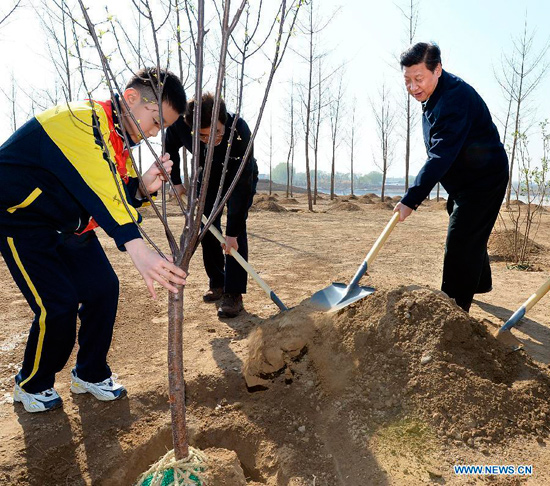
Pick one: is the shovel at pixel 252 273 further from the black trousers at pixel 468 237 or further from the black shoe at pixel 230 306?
the black trousers at pixel 468 237

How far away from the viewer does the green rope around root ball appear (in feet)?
5.58

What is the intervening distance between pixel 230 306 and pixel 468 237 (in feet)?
6.25

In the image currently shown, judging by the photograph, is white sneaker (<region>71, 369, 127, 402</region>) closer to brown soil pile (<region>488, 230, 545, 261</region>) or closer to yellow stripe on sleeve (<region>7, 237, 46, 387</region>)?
yellow stripe on sleeve (<region>7, 237, 46, 387</region>)

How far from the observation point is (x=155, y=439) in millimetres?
2279

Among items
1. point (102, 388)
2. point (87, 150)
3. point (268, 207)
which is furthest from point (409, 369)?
point (268, 207)

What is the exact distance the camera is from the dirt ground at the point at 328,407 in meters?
1.99

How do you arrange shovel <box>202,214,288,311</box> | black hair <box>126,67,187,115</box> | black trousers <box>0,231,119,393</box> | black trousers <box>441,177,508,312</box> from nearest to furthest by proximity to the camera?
black hair <box>126,67,187,115</box>
black trousers <box>0,231,119,393</box>
black trousers <box>441,177,508,312</box>
shovel <box>202,214,288,311</box>

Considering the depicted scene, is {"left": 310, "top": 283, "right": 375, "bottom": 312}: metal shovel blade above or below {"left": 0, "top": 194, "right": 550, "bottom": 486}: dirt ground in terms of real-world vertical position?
above

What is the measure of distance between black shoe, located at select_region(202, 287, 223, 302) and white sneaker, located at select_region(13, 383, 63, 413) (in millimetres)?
1879

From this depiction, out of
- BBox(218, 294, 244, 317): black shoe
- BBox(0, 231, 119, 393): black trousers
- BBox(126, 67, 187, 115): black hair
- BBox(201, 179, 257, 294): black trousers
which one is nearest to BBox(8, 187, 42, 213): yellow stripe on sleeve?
BBox(0, 231, 119, 393): black trousers

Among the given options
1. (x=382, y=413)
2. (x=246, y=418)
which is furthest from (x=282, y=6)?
(x=246, y=418)

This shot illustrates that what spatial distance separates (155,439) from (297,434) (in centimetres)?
71

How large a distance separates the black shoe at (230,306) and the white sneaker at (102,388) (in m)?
1.27

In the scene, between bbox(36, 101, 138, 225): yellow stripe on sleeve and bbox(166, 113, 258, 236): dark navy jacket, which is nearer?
bbox(36, 101, 138, 225): yellow stripe on sleeve
